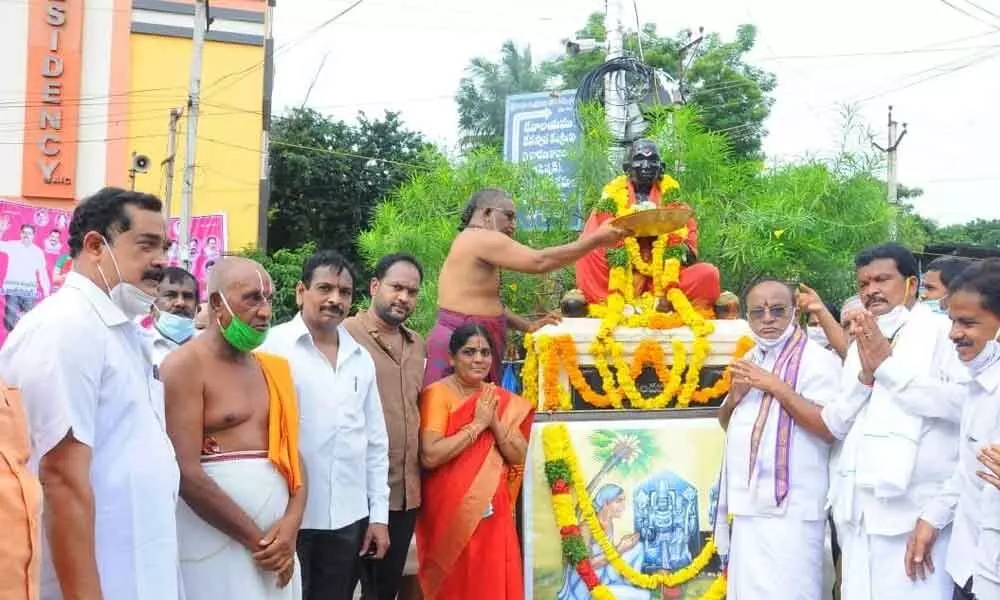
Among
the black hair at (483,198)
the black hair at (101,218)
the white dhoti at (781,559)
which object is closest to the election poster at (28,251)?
the black hair at (483,198)

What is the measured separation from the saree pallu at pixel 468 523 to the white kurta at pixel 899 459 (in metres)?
1.41

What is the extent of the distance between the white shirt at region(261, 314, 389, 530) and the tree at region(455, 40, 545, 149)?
21356 mm

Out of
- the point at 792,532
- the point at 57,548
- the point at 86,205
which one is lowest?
the point at 792,532

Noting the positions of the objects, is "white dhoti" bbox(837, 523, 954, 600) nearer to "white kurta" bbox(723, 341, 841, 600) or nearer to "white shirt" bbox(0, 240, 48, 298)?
"white kurta" bbox(723, 341, 841, 600)

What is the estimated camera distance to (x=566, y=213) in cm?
1113

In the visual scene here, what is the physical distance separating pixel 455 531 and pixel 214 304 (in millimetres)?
1605

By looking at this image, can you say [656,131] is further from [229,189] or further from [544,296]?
[229,189]

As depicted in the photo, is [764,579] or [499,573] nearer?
[764,579]

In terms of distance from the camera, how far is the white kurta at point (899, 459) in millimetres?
3422

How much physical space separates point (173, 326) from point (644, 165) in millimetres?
2624

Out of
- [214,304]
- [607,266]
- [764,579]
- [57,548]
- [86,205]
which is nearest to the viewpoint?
[57,548]

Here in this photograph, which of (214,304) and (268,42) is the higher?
(268,42)

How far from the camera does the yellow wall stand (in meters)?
22.2

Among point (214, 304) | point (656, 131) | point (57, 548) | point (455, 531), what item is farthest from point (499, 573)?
point (656, 131)
